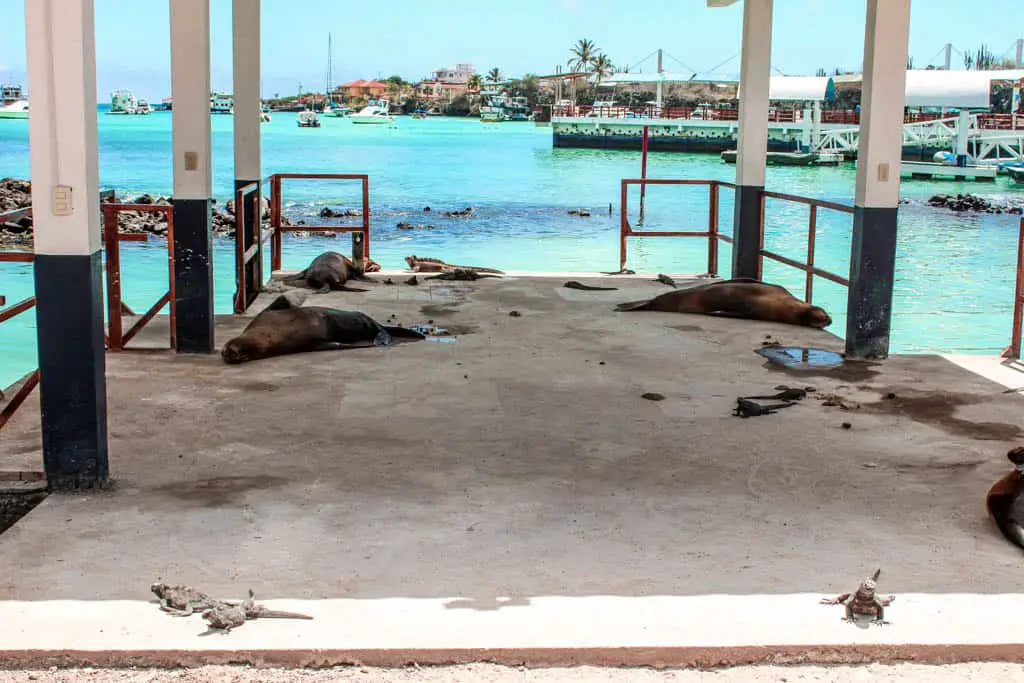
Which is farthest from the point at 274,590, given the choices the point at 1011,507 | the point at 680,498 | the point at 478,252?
the point at 478,252

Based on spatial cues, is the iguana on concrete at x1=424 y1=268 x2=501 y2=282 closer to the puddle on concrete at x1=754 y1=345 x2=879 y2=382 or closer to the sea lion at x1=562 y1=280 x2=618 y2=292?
the sea lion at x1=562 y1=280 x2=618 y2=292

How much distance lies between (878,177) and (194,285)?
5428 millimetres

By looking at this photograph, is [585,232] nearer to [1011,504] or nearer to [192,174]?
[192,174]

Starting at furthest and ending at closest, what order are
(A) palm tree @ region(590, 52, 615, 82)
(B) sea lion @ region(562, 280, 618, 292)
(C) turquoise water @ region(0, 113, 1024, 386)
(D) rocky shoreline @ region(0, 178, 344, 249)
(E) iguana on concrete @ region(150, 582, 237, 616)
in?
(A) palm tree @ region(590, 52, 615, 82)
(D) rocky shoreline @ region(0, 178, 344, 249)
(C) turquoise water @ region(0, 113, 1024, 386)
(B) sea lion @ region(562, 280, 618, 292)
(E) iguana on concrete @ region(150, 582, 237, 616)

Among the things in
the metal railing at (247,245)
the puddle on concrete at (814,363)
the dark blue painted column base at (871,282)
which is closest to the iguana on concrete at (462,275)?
the metal railing at (247,245)

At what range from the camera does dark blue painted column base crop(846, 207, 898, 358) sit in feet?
31.6

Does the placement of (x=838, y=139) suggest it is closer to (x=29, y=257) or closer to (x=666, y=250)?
(x=666, y=250)

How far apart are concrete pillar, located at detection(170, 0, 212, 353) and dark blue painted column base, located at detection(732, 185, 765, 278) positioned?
21.0 feet

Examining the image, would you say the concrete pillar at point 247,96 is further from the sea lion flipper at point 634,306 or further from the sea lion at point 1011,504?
the sea lion at point 1011,504

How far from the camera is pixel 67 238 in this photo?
5.79 meters

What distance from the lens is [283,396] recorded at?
8.25 meters

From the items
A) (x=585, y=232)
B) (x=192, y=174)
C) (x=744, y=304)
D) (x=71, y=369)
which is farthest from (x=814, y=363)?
(x=585, y=232)

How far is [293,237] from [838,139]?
2318 inches

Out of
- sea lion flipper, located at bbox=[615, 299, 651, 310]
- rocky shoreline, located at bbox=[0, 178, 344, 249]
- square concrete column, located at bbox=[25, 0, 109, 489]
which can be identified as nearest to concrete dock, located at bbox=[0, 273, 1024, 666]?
square concrete column, located at bbox=[25, 0, 109, 489]
